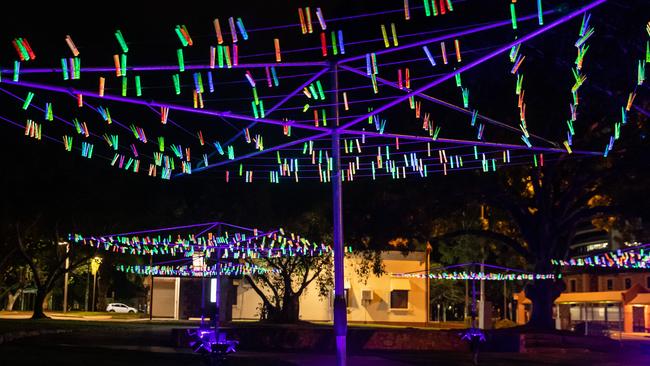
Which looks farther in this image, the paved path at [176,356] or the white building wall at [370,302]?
the white building wall at [370,302]

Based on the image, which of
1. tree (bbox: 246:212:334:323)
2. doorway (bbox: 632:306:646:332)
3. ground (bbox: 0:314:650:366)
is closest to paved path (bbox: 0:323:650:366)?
ground (bbox: 0:314:650:366)

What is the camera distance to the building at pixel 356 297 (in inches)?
2060

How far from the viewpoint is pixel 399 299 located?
177 feet

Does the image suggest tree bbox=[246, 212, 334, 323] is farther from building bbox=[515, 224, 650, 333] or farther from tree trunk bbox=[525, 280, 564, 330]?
building bbox=[515, 224, 650, 333]

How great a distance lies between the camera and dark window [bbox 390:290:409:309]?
53625 mm

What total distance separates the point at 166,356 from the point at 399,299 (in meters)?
33.8

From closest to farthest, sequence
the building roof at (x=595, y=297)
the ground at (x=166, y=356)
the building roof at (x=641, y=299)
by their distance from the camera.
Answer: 1. the ground at (x=166, y=356)
2. the building roof at (x=641, y=299)
3. the building roof at (x=595, y=297)

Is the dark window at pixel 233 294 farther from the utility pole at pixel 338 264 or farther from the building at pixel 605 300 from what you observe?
the utility pole at pixel 338 264

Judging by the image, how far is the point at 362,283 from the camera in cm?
5184

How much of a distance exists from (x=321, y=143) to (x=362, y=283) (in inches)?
975

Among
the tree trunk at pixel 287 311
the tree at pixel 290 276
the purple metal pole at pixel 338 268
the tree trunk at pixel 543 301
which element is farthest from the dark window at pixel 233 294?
the purple metal pole at pixel 338 268

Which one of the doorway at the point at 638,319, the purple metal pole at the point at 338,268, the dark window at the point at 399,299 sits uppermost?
the purple metal pole at the point at 338,268

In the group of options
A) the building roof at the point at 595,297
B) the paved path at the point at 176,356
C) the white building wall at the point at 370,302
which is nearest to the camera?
the paved path at the point at 176,356

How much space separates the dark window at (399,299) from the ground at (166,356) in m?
24.1
